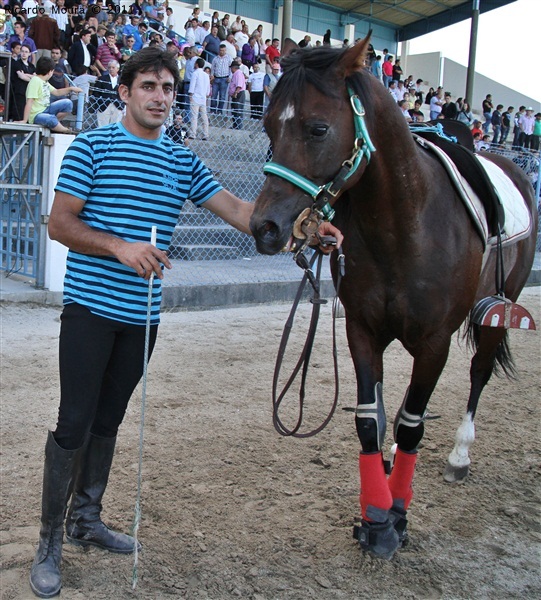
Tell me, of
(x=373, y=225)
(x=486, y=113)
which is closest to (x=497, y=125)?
(x=486, y=113)

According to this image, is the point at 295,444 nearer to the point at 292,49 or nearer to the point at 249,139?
the point at 292,49

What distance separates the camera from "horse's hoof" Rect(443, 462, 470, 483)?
3773 millimetres

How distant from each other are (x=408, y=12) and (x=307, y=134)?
3188cm

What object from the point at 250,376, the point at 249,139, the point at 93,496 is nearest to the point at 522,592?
the point at 93,496

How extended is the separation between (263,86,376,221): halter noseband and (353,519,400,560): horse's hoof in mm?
1356

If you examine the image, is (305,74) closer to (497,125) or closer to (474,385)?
(474,385)

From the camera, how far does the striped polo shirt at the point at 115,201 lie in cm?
246

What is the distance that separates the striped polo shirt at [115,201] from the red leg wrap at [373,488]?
1.20 meters

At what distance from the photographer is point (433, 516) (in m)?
3.32

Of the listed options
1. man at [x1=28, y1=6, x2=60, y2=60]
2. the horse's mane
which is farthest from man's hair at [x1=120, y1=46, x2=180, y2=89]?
man at [x1=28, y1=6, x2=60, y2=60]

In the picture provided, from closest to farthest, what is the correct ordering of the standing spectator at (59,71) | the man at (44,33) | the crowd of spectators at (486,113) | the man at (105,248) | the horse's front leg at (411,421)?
the man at (105,248) < the horse's front leg at (411,421) < the standing spectator at (59,71) < the man at (44,33) < the crowd of spectators at (486,113)

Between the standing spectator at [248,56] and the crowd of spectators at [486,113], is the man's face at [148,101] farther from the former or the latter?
the crowd of spectators at [486,113]

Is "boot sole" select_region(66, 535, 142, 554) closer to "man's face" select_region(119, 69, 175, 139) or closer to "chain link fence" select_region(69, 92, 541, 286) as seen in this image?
"man's face" select_region(119, 69, 175, 139)

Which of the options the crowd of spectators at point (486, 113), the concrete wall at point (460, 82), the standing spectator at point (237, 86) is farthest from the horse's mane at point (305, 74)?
the concrete wall at point (460, 82)
